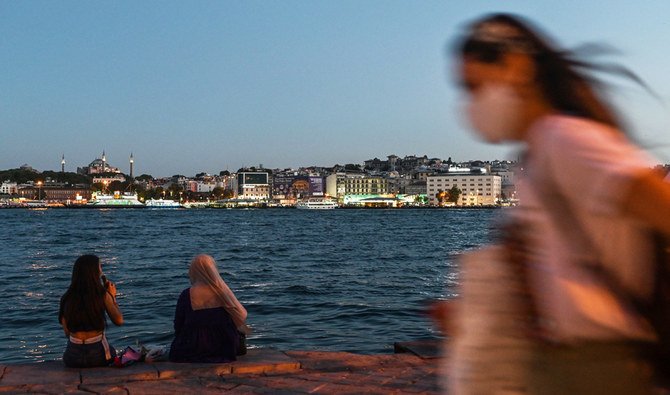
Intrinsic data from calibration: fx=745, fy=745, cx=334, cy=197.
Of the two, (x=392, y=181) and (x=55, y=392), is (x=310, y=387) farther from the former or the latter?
(x=392, y=181)

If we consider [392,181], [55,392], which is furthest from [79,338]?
[392,181]

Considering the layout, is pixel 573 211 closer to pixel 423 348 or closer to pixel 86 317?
pixel 423 348

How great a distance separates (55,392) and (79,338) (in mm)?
869

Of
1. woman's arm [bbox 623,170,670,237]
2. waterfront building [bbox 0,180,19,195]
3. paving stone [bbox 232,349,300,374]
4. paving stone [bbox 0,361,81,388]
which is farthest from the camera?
waterfront building [bbox 0,180,19,195]

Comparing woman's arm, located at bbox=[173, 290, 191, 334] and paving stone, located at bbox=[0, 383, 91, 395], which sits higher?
woman's arm, located at bbox=[173, 290, 191, 334]

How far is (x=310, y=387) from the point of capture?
4.20 m

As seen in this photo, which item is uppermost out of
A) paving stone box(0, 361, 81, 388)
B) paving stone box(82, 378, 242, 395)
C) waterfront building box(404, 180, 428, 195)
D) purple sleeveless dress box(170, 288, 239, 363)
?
waterfront building box(404, 180, 428, 195)

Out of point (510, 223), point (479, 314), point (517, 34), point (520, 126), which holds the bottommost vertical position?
point (479, 314)

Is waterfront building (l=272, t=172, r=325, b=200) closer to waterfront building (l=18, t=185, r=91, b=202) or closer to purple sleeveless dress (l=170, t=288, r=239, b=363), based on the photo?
waterfront building (l=18, t=185, r=91, b=202)

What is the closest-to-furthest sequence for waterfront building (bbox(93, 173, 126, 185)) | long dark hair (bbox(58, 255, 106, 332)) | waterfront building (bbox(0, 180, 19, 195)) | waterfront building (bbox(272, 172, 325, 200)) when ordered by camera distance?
long dark hair (bbox(58, 255, 106, 332)), waterfront building (bbox(272, 172, 325, 200)), waterfront building (bbox(0, 180, 19, 195)), waterfront building (bbox(93, 173, 126, 185))

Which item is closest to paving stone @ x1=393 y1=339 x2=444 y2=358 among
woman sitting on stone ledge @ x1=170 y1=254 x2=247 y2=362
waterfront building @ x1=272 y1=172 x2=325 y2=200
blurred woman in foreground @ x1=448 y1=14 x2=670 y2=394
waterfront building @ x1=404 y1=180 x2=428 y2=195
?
woman sitting on stone ledge @ x1=170 y1=254 x2=247 y2=362

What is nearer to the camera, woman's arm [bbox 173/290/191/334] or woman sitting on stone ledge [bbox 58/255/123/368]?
→ woman sitting on stone ledge [bbox 58/255/123/368]

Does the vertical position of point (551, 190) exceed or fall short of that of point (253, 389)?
it exceeds it

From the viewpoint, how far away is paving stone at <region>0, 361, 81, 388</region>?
4410mm
